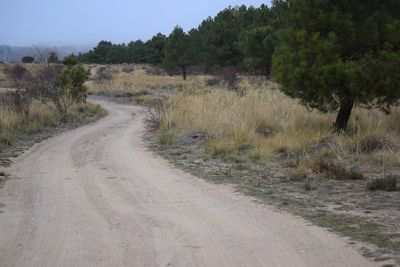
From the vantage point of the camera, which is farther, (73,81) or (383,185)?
(73,81)

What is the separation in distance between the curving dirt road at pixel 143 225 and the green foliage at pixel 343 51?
3949mm

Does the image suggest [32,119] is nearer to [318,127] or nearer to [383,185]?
[318,127]

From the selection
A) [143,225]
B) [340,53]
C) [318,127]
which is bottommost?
[143,225]

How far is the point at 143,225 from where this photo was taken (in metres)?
6.57

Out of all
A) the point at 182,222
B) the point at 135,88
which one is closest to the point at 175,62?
the point at 135,88

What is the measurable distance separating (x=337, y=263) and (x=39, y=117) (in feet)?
54.5

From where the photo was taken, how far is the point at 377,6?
1203 centimetres

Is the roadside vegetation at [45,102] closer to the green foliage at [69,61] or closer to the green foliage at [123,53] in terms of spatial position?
the green foliage at [69,61]

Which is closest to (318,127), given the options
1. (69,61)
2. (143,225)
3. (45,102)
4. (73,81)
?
(143,225)

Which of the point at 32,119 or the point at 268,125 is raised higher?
the point at 268,125

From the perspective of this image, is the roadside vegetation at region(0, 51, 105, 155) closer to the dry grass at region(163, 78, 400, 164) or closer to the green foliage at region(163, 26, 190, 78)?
the dry grass at region(163, 78, 400, 164)

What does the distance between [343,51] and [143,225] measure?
7.46m

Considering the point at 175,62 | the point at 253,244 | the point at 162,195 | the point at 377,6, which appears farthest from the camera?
the point at 175,62

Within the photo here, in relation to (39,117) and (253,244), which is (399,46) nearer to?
(253,244)
